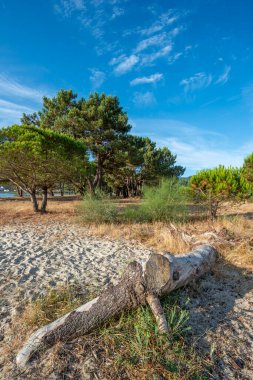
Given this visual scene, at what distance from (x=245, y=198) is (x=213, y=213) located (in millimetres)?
1499

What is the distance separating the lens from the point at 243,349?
205 cm

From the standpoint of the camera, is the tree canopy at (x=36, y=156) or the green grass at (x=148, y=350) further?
the tree canopy at (x=36, y=156)

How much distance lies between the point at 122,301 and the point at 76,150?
1010 centimetres

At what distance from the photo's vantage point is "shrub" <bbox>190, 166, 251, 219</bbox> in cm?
746

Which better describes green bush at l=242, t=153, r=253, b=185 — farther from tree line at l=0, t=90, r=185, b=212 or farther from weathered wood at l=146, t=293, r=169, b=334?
weathered wood at l=146, t=293, r=169, b=334

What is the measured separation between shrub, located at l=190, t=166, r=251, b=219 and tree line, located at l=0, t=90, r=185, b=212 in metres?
6.33

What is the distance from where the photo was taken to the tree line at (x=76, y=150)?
30.9ft

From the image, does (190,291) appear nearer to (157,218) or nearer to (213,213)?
(157,218)

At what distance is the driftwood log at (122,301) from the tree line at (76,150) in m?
8.08

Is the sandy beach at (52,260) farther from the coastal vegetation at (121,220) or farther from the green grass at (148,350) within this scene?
the green grass at (148,350)

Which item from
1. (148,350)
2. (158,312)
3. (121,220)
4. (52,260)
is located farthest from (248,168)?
(148,350)

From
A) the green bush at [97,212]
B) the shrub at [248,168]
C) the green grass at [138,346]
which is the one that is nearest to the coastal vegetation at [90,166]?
the green bush at [97,212]

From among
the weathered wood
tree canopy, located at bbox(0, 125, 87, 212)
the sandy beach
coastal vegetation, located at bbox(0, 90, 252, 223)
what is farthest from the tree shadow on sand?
tree canopy, located at bbox(0, 125, 87, 212)

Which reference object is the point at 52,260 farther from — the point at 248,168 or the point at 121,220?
the point at 248,168
